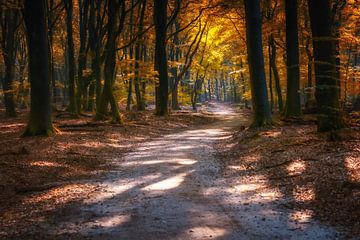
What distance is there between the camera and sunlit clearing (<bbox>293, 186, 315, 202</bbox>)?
6.62m

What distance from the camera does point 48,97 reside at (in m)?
14.7

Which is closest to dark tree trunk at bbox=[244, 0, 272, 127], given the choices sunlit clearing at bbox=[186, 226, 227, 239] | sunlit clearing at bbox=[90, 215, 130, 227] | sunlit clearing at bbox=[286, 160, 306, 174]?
sunlit clearing at bbox=[286, 160, 306, 174]

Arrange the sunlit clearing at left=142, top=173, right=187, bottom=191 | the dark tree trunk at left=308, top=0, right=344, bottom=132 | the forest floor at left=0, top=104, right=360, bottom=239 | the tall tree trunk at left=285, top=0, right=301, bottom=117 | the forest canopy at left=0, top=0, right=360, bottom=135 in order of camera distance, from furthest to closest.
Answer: the tall tree trunk at left=285, top=0, right=301, bottom=117, the forest canopy at left=0, top=0, right=360, bottom=135, the dark tree trunk at left=308, top=0, right=344, bottom=132, the sunlit clearing at left=142, top=173, right=187, bottom=191, the forest floor at left=0, top=104, right=360, bottom=239

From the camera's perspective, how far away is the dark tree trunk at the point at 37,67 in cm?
1435

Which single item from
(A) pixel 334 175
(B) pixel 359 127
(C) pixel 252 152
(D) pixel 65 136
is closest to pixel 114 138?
(D) pixel 65 136

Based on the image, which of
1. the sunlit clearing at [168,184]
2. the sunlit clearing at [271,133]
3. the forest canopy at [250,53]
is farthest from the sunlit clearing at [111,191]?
the sunlit clearing at [271,133]

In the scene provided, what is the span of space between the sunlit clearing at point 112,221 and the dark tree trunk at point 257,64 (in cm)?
1123

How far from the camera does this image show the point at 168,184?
27.1 feet

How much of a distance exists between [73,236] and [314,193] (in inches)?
156

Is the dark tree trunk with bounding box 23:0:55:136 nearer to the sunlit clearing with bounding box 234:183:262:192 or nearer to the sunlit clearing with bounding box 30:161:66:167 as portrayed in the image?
the sunlit clearing with bounding box 30:161:66:167

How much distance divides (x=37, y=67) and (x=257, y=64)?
8.58m

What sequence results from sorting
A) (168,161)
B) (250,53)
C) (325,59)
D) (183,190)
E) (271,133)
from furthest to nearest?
1. (250,53)
2. (271,133)
3. (168,161)
4. (325,59)
5. (183,190)

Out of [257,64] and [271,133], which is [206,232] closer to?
[271,133]

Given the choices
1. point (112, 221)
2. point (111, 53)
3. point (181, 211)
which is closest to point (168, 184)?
point (181, 211)
